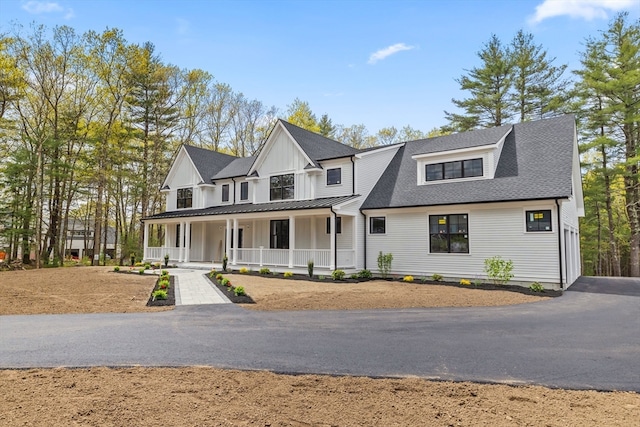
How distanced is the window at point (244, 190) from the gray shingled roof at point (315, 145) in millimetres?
4720

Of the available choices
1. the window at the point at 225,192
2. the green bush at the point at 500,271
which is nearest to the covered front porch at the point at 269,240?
the window at the point at 225,192

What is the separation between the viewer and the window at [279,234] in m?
20.5

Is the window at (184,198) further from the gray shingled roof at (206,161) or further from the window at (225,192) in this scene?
the window at (225,192)

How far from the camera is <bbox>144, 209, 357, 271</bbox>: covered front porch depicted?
57.3 feet

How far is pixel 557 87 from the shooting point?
89.2 ft

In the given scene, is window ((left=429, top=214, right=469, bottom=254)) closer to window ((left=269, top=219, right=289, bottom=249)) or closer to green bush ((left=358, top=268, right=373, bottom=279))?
green bush ((left=358, top=268, right=373, bottom=279))

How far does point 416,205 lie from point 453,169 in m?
2.69

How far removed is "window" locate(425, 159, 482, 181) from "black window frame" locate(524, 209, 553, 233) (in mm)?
3048

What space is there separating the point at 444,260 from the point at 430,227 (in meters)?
1.52

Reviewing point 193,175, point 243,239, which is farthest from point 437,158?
point 193,175

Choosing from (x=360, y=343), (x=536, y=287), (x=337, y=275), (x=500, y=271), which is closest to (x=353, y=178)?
(x=337, y=275)

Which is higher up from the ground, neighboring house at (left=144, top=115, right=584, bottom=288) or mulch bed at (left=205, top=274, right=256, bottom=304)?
neighboring house at (left=144, top=115, right=584, bottom=288)

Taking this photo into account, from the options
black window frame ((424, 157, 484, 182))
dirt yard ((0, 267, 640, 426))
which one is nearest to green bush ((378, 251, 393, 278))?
black window frame ((424, 157, 484, 182))

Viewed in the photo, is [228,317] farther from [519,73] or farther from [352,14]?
[519,73]
